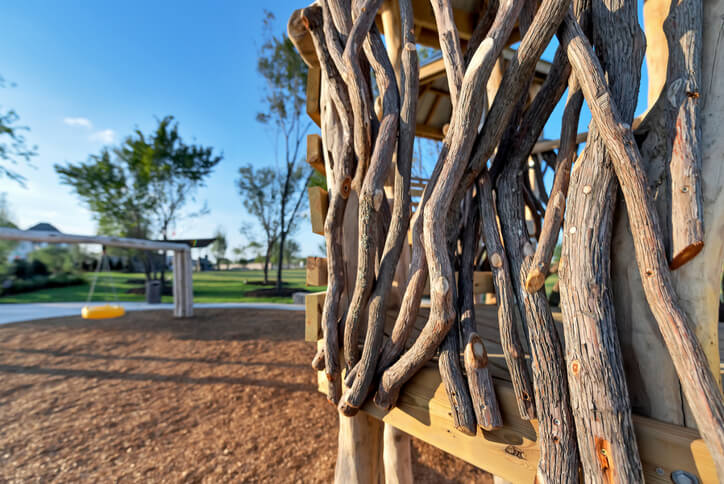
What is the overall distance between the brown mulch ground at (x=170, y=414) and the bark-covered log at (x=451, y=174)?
2382 millimetres

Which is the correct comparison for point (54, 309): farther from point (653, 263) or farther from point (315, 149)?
point (653, 263)

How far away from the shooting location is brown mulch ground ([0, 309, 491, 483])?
297cm

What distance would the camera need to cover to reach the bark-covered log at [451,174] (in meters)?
1.33

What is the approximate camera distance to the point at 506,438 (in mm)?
1282

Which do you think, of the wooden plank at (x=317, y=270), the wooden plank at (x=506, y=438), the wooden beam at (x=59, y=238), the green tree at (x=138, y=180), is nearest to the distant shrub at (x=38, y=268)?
the green tree at (x=138, y=180)

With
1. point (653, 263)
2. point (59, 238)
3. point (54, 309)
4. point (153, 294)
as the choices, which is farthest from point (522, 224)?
point (54, 309)

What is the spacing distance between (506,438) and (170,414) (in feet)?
13.3

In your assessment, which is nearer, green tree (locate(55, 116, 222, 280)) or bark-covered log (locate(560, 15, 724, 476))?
bark-covered log (locate(560, 15, 724, 476))

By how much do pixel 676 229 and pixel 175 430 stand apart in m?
4.41

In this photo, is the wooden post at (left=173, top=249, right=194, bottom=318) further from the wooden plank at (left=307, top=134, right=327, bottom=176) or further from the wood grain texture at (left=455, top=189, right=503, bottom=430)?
the wood grain texture at (left=455, top=189, right=503, bottom=430)

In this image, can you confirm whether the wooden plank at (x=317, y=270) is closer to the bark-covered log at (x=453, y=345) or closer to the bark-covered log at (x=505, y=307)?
the bark-covered log at (x=453, y=345)

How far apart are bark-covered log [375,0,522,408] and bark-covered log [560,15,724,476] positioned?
32 centimetres

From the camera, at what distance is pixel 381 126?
5.38 ft

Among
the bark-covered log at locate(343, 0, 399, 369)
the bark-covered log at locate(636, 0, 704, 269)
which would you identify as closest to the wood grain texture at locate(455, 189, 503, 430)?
the bark-covered log at locate(343, 0, 399, 369)
